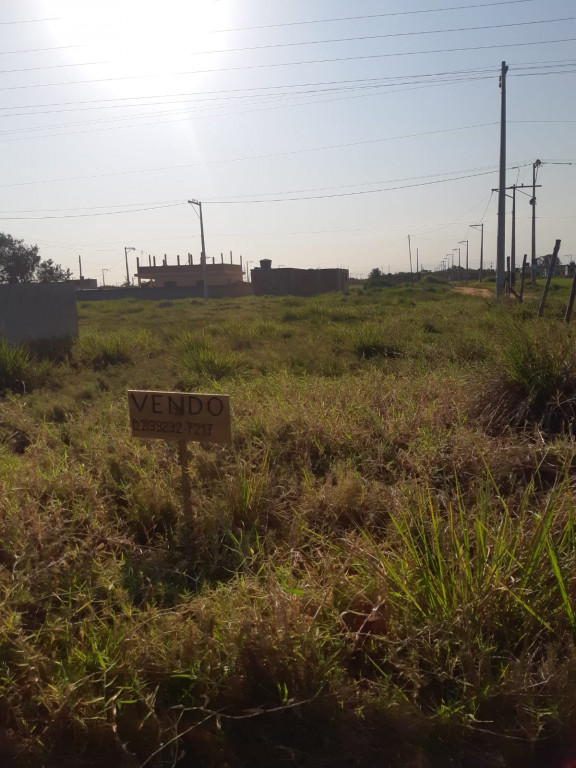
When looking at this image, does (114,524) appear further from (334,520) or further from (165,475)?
(334,520)

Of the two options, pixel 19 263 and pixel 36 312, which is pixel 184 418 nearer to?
pixel 36 312

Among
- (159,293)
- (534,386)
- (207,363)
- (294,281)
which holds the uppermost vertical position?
(294,281)

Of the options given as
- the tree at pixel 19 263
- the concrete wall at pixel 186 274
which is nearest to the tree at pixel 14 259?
the tree at pixel 19 263

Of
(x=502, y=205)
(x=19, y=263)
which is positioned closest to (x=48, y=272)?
(x=19, y=263)

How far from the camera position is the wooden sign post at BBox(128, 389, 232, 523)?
3387mm

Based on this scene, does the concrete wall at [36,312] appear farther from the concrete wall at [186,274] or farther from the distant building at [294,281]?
the concrete wall at [186,274]

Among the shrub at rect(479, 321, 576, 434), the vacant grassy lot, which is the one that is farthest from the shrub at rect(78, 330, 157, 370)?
the shrub at rect(479, 321, 576, 434)

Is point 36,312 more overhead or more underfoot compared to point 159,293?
more underfoot

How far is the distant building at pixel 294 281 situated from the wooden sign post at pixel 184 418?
4602cm

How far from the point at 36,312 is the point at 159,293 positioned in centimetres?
3890

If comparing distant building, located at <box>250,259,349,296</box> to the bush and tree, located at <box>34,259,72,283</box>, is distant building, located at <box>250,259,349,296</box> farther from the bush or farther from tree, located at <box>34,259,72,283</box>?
the bush

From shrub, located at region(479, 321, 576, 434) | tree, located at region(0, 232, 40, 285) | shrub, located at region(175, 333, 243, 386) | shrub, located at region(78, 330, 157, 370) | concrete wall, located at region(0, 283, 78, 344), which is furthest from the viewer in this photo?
tree, located at region(0, 232, 40, 285)

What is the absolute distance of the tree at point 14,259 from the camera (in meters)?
45.8

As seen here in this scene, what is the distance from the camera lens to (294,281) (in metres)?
49.7
